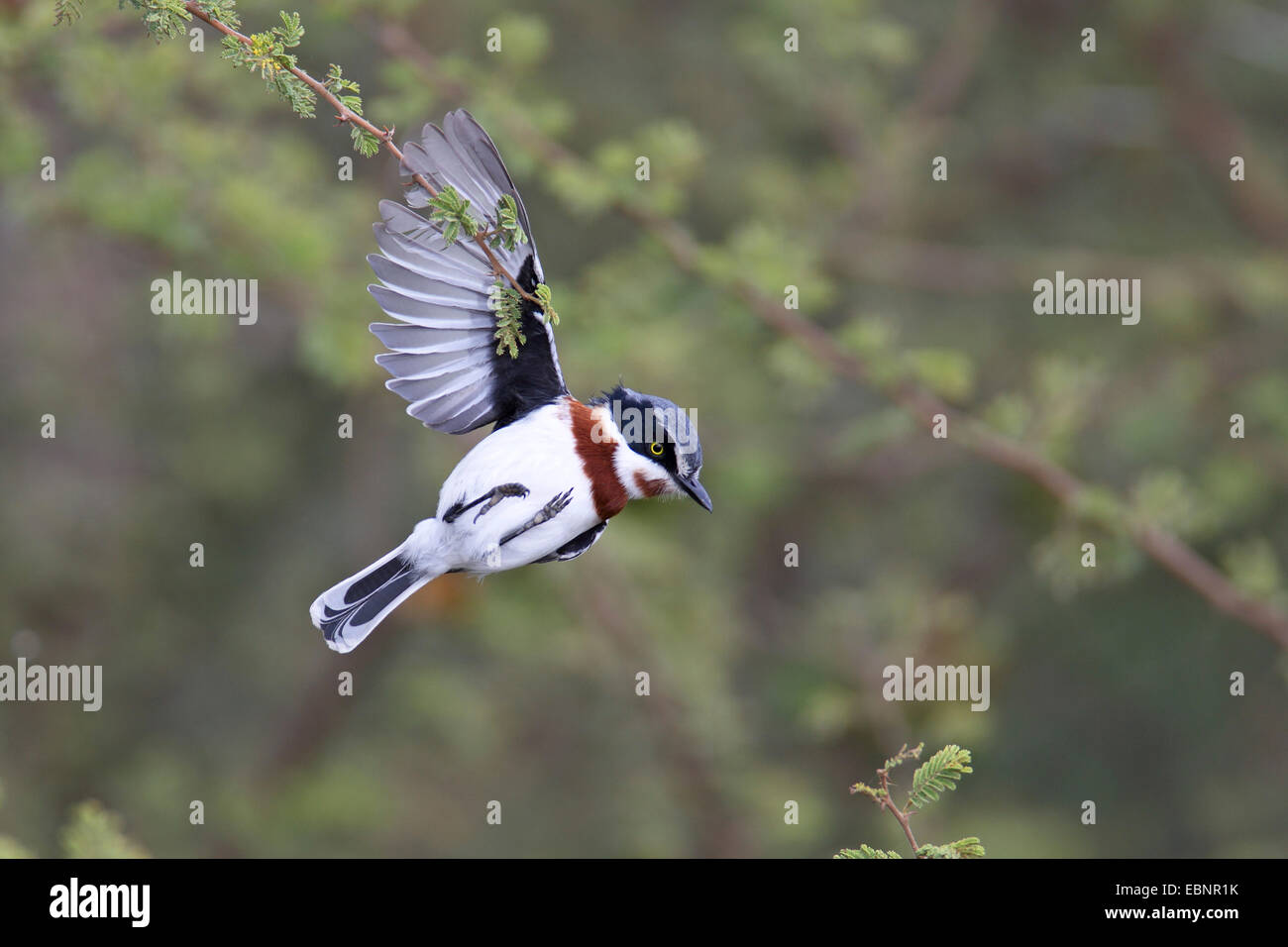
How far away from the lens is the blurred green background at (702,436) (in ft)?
17.0

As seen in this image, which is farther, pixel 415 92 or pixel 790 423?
pixel 790 423

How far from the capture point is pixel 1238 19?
7891 mm

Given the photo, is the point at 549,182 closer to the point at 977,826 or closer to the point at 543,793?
the point at 977,826

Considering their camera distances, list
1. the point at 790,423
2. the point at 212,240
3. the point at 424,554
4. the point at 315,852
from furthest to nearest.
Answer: the point at 790,423 → the point at 315,852 → the point at 212,240 → the point at 424,554

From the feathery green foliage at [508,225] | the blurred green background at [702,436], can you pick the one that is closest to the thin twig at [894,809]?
the feathery green foliage at [508,225]

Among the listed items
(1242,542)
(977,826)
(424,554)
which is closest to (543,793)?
(977,826)

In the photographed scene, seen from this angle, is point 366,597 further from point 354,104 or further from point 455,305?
point 354,104

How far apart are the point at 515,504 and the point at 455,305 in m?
0.36

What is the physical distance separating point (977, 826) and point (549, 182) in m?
5.38

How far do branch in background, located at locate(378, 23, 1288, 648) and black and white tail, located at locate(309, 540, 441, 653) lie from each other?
177 cm

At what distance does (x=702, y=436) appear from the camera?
242 inches

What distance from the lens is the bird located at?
2172 mm

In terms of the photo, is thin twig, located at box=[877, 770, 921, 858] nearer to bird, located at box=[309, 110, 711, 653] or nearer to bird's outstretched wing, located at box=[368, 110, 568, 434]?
bird, located at box=[309, 110, 711, 653]

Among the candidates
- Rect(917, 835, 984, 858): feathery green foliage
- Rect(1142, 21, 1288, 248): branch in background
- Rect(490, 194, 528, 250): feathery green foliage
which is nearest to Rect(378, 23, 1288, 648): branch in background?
Rect(490, 194, 528, 250): feathery green foliage
